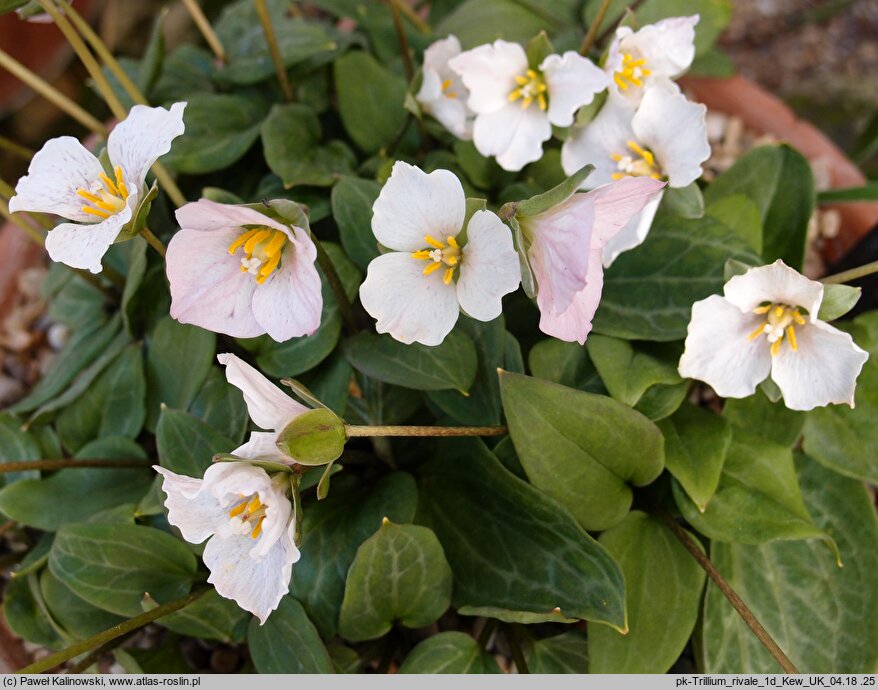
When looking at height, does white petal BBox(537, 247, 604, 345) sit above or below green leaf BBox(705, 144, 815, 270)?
above

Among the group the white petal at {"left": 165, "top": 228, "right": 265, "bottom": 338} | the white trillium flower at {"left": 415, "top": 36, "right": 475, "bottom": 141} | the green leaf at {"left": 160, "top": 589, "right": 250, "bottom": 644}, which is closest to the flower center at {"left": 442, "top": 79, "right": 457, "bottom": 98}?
the white trillium flower at {"left": 415, "top": 36, "right": 475, "bottom": 141}

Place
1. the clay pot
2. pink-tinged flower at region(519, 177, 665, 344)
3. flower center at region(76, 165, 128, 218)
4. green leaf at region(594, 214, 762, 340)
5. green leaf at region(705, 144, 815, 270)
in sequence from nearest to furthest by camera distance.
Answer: pink-tinged flower at region(519, 177, 665, 344) < flower center at region(76, 165, 128, 218) < green leaf at region(594, 214, 762, 340) < green leaf at region(705, 144, 815, 270) < the clay pot

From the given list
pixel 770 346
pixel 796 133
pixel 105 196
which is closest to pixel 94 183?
pixel 105 196

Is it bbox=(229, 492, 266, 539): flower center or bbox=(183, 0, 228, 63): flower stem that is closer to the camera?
bbox=(229, 492, 266, 539): flower center

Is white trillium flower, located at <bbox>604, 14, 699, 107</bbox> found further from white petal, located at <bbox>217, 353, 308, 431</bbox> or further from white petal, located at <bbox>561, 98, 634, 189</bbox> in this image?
white petal, located at <bbox>217, 353, 308, 431</bbox>

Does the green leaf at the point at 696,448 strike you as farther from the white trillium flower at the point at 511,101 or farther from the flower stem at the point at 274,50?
the flower stem at the point at 274,50

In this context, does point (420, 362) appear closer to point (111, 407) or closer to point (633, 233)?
point (633, 233)
